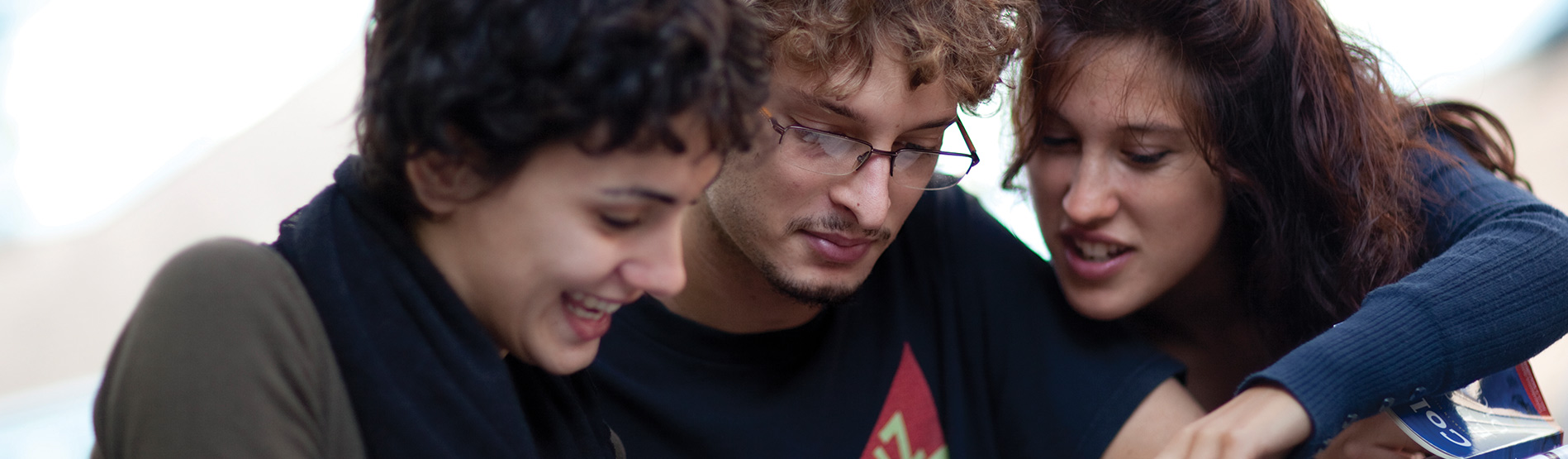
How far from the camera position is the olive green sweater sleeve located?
79 cm

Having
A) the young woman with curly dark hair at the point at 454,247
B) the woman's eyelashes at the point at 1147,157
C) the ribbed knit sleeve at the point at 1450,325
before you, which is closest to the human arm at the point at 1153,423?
the ribbed knit sleeve at the point at 1450,325

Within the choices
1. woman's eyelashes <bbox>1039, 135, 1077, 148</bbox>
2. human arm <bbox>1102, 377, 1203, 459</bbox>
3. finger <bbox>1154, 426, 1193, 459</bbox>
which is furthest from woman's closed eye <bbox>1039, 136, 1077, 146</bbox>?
finger <bbox>1154, 426, 1193, 459</bbox>

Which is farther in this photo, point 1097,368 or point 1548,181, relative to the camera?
point 1548,181

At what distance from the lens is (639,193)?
90 cm

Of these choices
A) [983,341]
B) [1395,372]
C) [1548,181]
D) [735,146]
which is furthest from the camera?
[1548,181]

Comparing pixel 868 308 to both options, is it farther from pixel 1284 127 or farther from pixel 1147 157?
pixel 1284 127

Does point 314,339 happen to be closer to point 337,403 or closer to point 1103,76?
point 337,403

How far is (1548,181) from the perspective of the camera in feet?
17.4

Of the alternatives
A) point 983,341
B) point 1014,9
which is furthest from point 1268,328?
point 1014,9

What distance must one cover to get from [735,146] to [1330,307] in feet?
3.44

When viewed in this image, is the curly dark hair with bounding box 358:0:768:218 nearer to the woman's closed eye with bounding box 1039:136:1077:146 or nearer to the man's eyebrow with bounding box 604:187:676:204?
the man's eyebrow with bounding box 604:187:676:204

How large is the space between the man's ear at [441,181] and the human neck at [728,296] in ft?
2.03

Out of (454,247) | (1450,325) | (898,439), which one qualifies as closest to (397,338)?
(454,247)

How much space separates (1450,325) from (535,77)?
114 cm
